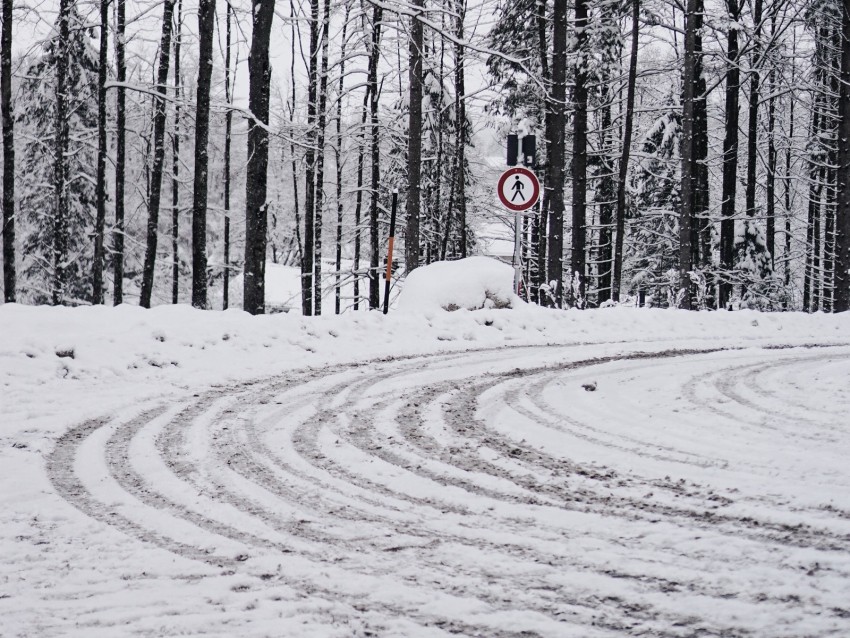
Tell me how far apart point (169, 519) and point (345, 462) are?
1224mm

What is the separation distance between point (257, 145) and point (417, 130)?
4.98 meters

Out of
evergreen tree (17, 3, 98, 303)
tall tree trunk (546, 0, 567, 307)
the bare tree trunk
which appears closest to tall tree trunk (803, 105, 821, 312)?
tall tree trunk (546, 0, 567, 307)

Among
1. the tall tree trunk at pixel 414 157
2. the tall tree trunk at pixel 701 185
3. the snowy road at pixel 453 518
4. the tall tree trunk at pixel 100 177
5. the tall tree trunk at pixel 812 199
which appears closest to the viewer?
the snowy road at pixel 453 518

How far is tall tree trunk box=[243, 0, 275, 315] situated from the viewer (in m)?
13.2

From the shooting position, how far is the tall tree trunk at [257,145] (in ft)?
43.3

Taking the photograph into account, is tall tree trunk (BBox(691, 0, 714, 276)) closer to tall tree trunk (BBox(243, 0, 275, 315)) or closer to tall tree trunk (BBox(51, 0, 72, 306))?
tall tree trunk (BBox(243, 0, 275, 315))

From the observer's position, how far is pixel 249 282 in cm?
1360

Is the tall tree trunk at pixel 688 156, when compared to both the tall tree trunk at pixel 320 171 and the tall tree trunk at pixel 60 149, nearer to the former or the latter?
the tall tree trunk at pixel 320 171

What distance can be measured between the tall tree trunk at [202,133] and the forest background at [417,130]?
0.05 m

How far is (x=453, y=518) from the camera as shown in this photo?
336 cm

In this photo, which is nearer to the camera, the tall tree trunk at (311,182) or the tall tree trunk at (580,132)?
the tall tree trunk at (580,132)

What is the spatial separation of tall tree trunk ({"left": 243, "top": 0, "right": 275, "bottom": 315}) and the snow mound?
2.97 metres

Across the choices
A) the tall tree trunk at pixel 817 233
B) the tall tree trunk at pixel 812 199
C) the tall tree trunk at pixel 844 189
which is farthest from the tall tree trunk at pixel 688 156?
the tall tree trunk at pixel 817 233

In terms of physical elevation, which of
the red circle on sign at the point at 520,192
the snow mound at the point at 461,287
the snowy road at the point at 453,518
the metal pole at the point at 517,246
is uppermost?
the red circle on sign at the point at 520,192
